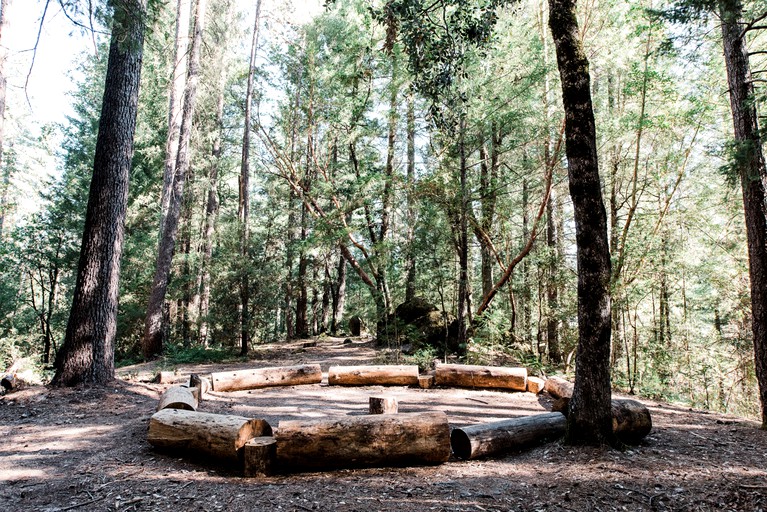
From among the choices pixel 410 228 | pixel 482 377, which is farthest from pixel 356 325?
pixel 482 377

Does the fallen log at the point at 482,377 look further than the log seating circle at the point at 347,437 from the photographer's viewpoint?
Yes

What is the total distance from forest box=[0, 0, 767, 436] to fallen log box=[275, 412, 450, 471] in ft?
6.28

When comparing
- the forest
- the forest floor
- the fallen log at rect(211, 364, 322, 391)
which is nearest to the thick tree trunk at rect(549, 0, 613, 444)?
the forest

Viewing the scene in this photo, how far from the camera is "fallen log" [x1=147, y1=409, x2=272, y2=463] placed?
4.18m

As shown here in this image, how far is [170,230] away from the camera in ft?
43.2

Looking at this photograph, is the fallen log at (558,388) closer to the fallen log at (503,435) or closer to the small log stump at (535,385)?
the small log stump at (535,385)

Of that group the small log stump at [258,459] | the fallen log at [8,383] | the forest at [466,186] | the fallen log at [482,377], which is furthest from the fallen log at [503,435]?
the fallen log at [8,383]

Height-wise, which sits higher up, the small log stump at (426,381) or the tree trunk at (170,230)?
the tree trunk at (170,230)

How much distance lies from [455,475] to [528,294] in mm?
9297

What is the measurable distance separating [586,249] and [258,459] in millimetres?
4085

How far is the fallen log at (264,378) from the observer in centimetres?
819

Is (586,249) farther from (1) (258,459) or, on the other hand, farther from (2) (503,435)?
(1) (258,459)

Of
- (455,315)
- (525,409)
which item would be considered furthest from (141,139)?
(525,409)

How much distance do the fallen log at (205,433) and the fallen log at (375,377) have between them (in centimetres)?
441
